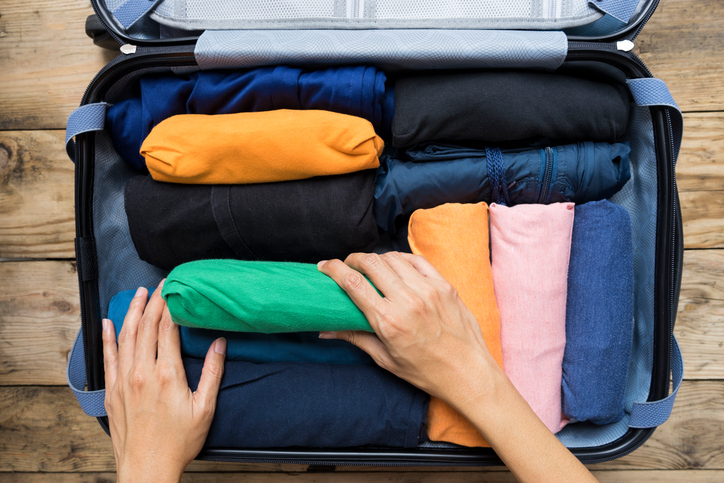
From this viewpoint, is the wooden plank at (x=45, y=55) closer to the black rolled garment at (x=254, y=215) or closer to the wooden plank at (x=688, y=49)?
the black rolled garment at (x=254, y=215)

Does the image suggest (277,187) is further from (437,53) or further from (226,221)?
(437,53)

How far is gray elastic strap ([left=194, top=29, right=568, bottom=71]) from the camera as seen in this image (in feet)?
1.94

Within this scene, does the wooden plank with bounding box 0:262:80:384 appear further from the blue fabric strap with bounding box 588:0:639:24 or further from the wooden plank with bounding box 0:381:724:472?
the blue fabric strap with bounding box 588:0:639:24

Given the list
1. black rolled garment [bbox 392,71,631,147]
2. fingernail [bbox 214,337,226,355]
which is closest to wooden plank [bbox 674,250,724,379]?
black rolled garment [bbox 392,71,631,147]

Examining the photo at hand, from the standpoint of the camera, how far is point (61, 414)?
0.85 metres

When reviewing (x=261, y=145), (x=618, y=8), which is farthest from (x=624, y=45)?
(x=261, y=145)

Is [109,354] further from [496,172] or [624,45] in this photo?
[624,45]

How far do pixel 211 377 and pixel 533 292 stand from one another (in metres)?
0.48

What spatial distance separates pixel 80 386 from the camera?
713mm

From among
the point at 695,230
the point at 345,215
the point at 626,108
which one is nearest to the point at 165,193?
the point at 345,215

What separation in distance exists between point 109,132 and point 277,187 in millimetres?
296

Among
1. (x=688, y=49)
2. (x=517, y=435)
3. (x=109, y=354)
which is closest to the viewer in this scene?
(x=517, y=435)

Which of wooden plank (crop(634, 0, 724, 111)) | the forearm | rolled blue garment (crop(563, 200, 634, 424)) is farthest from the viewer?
wooden plank (crop(634, 0, 724, 111))

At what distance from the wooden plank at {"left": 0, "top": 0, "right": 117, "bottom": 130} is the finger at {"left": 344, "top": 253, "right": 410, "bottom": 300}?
0.66 metres
